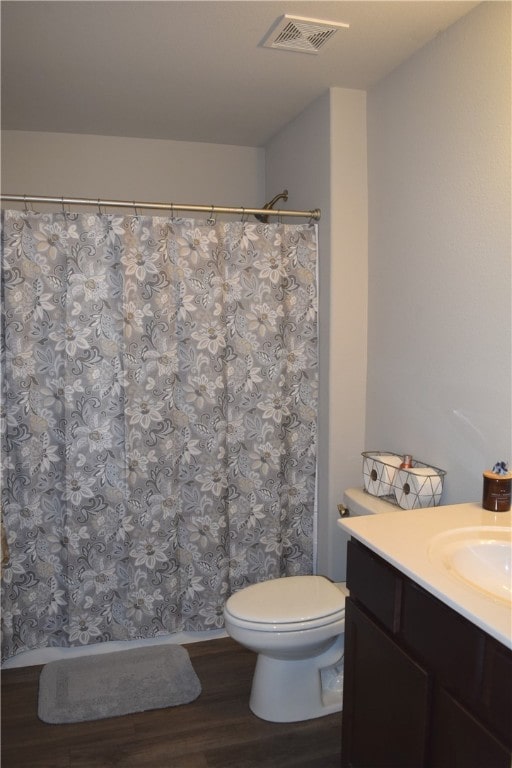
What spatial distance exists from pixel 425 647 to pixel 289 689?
96 centimetres

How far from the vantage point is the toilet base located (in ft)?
6.91

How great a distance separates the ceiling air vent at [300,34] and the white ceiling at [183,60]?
3 centimetres

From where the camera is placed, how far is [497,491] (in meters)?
1.71

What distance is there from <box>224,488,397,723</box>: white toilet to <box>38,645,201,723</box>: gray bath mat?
34cm

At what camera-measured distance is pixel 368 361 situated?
2.64 meters

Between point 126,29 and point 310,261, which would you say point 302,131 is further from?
point 126,29

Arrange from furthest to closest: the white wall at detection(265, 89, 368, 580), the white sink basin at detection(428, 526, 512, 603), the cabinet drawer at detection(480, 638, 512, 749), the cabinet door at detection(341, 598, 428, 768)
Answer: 1. the white wall at detection(265, 89, 368, 580)
2. the white sink basin at detection(428, 526, 512, 603)
3. the cabinet door at detection(341, 598, 428, 768)
4. the cabinet drawer at detection(480, 638, 512, 749)

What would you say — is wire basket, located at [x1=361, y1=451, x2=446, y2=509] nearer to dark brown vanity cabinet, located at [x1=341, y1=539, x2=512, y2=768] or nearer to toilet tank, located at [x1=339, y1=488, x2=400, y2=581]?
toilet tank, located at [x1=339, y1=488, x2=400, y2=581]

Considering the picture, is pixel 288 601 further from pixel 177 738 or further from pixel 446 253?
pixel 446 253

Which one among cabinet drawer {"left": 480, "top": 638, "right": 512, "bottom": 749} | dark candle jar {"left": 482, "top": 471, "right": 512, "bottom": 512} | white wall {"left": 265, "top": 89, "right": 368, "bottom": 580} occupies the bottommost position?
cabinet drawer {"left": 480, "top": 638, "right": 512, "bottom": 749}

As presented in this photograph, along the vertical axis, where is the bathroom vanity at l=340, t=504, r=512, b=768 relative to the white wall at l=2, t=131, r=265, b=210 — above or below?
below

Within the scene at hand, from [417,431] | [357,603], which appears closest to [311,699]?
[357,603]

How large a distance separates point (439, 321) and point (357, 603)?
→ 1005mm

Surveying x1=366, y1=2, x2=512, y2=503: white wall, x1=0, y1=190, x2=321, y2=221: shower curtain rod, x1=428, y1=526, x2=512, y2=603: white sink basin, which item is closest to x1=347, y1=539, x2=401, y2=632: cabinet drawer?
x1=428, y1=526, x2=512, y2=603: white sink basin
